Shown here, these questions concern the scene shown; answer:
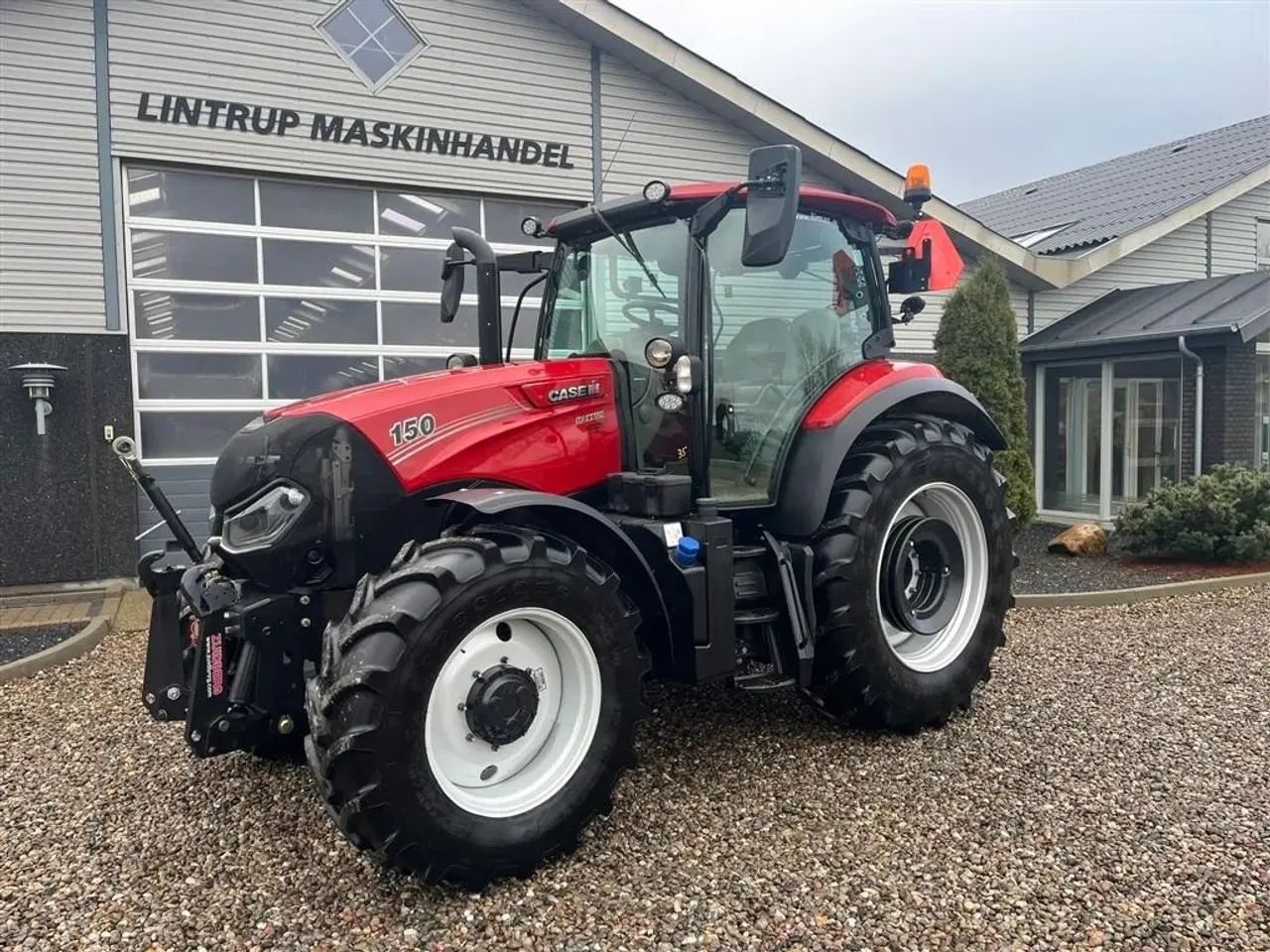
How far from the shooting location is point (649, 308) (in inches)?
153

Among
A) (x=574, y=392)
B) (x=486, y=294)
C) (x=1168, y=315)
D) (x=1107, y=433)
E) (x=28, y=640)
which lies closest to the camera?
(x=574, y=392)

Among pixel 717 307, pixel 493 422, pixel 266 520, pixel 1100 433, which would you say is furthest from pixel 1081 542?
pixel 266 520

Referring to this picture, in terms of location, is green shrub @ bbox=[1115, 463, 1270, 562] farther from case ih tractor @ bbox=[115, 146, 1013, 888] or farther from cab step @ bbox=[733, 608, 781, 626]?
cab step @ bbox=[733, 608, 781, 626]

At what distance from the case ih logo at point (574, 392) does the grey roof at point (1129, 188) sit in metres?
11.0

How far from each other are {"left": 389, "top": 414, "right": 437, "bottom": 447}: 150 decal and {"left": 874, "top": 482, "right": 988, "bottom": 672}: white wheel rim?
2.02 metres

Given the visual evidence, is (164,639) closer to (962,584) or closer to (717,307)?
(717,307)

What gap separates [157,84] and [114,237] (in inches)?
50.5

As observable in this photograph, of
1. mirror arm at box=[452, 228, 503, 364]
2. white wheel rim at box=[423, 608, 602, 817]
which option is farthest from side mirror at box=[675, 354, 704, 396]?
white wheel rim at box=[423, 608, 602, 817]

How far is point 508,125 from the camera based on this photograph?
8898 millimetres

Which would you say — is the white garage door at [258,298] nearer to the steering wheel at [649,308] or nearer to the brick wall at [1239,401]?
the steering wheel at [649,308]

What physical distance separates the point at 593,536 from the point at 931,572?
6.49 ft

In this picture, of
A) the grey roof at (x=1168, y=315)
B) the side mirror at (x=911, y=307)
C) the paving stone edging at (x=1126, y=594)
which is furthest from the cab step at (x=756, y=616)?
the grey roof at (x=1168, y=315)

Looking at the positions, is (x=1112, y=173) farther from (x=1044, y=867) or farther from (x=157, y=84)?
(x=1044, y=867)

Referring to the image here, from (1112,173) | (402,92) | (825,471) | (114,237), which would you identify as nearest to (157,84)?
(114,237)
